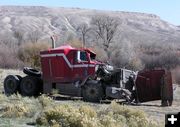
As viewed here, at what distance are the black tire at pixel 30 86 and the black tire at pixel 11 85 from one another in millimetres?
256

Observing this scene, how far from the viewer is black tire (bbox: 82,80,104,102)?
2217 centimetres

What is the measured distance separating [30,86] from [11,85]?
1132mm

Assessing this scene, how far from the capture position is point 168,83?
21781 mm

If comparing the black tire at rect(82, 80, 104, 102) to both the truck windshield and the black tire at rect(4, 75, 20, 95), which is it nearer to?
the truck windshield

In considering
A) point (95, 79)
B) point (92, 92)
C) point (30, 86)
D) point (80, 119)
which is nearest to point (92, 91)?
point (92, 92)

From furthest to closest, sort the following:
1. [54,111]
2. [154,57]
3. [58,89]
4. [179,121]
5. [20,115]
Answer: [154,57]
[58,89]
[20,115]
[54,111]
[179,121]

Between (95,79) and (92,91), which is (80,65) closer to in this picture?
(95,79)

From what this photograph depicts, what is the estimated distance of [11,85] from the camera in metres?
24.7

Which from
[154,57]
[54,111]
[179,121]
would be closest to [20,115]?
[54,111]

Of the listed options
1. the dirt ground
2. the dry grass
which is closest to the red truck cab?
the dirt ground

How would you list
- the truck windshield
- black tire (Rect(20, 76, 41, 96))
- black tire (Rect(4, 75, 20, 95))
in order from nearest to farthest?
the truck windshield → black tire (Rect(20, 76, 41, 96)) → black tire (Rect(4, 75, 20, 95))

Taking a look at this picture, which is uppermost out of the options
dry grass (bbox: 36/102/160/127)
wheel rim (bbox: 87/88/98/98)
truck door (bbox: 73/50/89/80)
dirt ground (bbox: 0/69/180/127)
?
truck door (bbox: 73/50/89/80)

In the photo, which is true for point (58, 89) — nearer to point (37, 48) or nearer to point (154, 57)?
point (37, 48)

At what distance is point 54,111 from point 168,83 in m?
10.1
